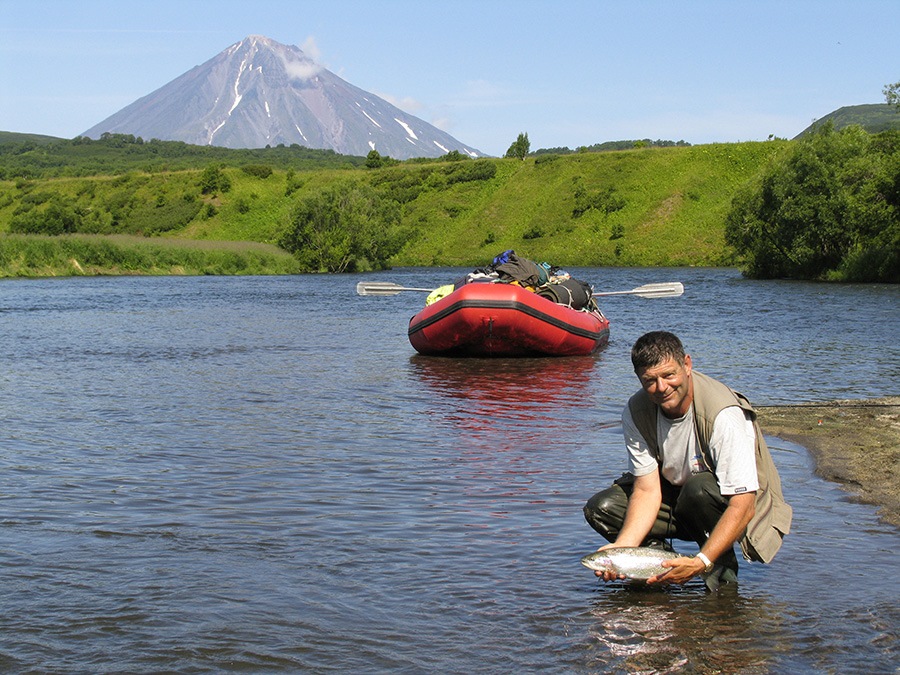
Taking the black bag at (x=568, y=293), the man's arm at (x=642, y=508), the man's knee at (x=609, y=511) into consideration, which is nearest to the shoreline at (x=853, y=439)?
the man's knee at (x=609, y=511)

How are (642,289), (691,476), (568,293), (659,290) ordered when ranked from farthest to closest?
(659,290)
(642,289)
(568,293)
(691,476)

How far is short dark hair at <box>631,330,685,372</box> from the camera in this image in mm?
4500

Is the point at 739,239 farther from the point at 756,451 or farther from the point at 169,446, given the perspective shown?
the point at 756,451

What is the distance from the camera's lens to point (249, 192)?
95375 mm

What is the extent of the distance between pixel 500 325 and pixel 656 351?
449 inches

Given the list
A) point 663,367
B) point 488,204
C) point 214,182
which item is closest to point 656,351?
point 663,367

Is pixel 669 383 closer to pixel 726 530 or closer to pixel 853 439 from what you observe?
pixel 726 530

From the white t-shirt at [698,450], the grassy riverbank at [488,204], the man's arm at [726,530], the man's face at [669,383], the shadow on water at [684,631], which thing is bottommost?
the shadow on water at [684,631]

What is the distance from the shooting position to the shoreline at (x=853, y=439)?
7.23m

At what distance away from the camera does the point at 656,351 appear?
14.8ft

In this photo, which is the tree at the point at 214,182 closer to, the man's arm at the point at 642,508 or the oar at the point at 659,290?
the oar at the point at 659,290

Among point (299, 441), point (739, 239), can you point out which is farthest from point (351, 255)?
point (299, 441)

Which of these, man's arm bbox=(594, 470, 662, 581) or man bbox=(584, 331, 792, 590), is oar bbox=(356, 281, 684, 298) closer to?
man bbox=(584, 331, 792, 590)

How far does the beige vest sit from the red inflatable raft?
10.8 m
